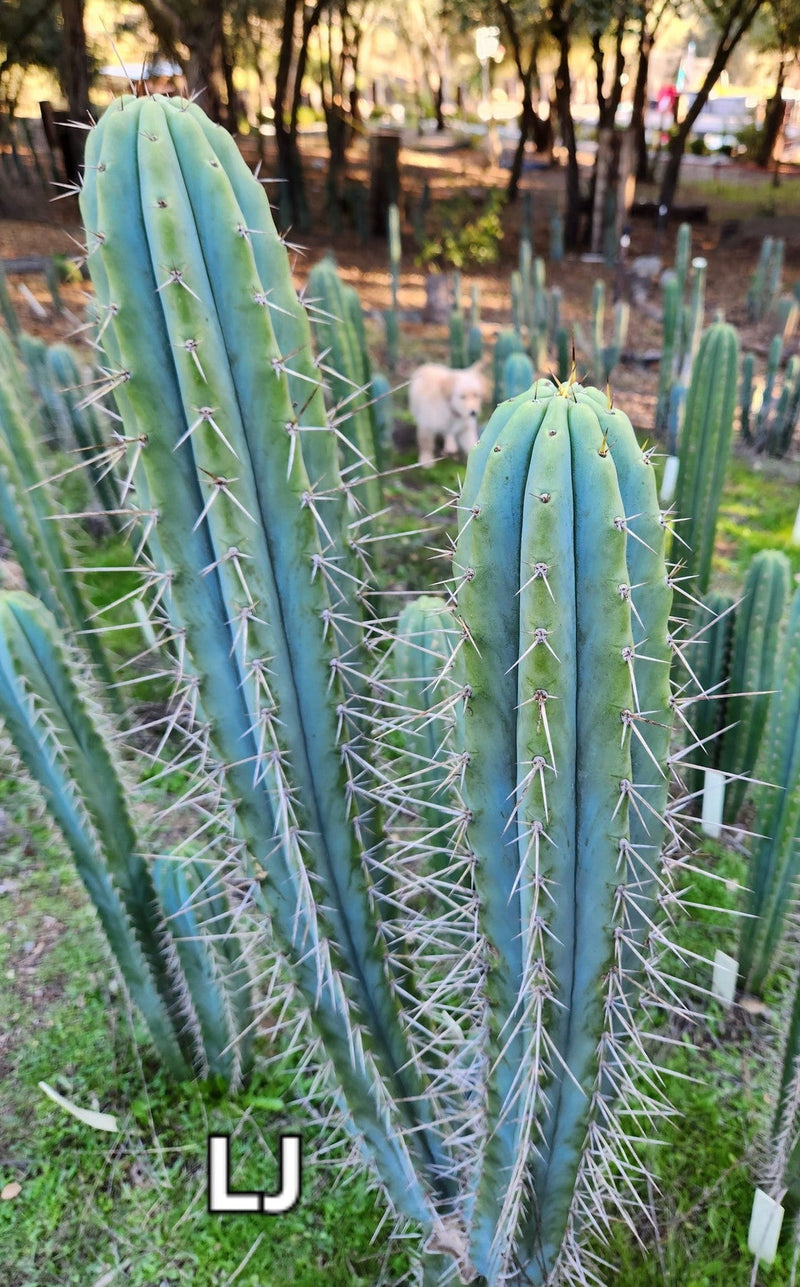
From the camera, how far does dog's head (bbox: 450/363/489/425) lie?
16.4ft

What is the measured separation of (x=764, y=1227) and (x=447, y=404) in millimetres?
4249

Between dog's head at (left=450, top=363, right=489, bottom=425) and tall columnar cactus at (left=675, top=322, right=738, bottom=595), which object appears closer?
tall columnar cactus at (left=675, top=322, right=738, bottom=595)

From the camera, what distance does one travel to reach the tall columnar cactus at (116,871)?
187cm

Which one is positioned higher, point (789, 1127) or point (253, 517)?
point (253, 517)

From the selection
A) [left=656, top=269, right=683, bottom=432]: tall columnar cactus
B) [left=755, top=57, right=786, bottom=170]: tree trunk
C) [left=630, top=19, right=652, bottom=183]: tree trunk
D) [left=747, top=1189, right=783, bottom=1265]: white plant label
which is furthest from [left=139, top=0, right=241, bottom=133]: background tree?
[left=755, top=57, right=786, bottom=170]: tree trunk

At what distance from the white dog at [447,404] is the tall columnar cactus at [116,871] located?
11.3ft

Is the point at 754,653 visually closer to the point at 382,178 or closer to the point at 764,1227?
the point at 764,1227

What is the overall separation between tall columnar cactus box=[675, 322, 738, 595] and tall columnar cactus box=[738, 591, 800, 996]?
1.18m

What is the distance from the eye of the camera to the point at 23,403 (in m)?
3.34

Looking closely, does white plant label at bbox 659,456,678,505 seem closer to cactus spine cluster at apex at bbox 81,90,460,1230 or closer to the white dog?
the white dog

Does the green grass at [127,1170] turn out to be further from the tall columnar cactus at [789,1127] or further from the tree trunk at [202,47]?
the tree trunk at [202,47]

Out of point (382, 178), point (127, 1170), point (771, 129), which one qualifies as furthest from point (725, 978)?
point (771, 129)

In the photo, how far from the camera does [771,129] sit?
16344mm

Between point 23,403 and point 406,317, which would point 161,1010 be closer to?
point 23,403
